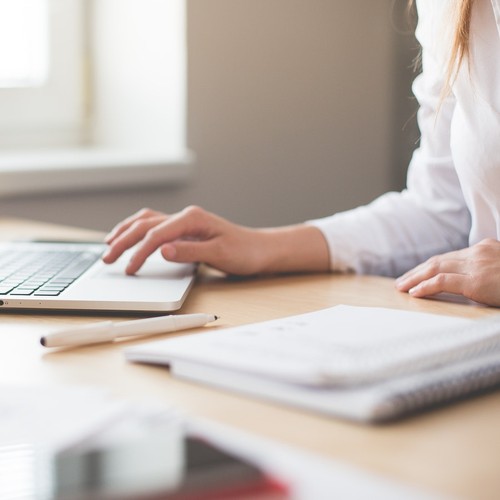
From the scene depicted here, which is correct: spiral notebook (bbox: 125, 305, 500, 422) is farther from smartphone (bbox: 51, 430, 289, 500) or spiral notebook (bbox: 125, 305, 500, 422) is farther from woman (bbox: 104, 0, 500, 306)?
woman (bbox: 104, 0, 500, 306)

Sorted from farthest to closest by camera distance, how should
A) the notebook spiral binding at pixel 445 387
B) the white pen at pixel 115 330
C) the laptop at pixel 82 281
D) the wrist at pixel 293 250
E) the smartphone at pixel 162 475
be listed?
the wrist at pixel 293 250, the laptop at pixel 82 281, the white pen at pixel 115 330, the notebook spiral binding at pixel 445 387, the smartphone at pixel 162 475

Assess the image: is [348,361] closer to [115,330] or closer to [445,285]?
[115,330]

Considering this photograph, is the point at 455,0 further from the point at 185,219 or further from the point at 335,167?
the point at 335,167

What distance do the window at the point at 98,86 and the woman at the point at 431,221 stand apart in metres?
0.89

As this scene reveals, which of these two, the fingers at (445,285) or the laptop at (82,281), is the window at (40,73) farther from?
the fingers at (445,285)

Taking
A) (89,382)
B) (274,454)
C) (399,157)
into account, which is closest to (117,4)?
(399,157)

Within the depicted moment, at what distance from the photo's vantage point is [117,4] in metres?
2.14

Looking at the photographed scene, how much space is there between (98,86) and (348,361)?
5.73 ft

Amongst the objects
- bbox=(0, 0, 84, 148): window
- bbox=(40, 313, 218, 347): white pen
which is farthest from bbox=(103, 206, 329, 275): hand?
bbox=(0, 0, 84, 148): window

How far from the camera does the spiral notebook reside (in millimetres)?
561

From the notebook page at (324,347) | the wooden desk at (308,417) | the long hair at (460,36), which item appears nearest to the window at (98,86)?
the long hair at (460,36)

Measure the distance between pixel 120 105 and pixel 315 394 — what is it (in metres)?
1.70

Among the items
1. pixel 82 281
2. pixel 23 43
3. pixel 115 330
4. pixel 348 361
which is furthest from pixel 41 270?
pixel 23 43

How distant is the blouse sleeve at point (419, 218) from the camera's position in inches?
45.3
